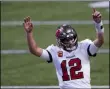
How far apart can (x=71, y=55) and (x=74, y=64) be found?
0.38 feet

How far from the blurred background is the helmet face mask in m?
3.46

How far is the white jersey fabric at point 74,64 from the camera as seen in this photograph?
685 cm

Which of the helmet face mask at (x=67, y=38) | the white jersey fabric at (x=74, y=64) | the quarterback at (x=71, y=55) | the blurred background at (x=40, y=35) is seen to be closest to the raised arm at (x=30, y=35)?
the quarterback at (x=71, y=55)

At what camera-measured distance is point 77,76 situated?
6.86m

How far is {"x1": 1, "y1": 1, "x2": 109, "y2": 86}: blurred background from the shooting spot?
35.1 ft

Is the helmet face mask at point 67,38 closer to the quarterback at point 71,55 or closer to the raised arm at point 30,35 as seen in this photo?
the quarterback at point 71,55

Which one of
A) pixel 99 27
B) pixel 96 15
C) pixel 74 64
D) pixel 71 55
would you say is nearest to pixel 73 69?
pixel 74 64

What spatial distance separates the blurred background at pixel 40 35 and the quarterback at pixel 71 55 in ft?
11.0

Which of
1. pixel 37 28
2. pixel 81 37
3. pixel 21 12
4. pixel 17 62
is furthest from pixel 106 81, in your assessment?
pixel 21 12

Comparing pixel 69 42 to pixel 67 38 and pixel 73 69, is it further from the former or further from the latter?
pixel 73 69

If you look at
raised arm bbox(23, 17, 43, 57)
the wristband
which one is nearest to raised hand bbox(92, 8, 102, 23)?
the wristband

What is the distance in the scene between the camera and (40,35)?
538 inches

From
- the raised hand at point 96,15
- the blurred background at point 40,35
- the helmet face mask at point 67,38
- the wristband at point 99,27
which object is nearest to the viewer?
the raised hand at point 96,15

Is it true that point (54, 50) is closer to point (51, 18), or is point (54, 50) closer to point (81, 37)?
point (81, 37)
